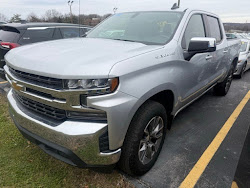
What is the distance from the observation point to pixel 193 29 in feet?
10.6

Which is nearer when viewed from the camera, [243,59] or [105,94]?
[105,94]

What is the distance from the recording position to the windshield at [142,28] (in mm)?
2826

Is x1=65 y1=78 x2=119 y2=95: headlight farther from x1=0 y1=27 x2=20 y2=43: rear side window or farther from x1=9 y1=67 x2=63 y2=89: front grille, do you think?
x1=0 y1=27 x2=20 y2=43: rear side window

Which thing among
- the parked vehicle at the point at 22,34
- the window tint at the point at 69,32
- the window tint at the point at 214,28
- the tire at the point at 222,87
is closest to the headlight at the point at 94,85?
the window tint at the point at 214,28

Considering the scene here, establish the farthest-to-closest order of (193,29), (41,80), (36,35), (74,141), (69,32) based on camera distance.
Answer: (69,32), (36,35), (193,29), (41,80), (74,141)

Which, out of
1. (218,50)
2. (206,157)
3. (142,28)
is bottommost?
(206,157)

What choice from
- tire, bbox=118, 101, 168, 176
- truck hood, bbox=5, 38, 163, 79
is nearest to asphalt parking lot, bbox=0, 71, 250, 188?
tire, bbox=118, 101, 168, 176

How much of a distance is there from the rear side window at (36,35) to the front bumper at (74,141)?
331 centimetres

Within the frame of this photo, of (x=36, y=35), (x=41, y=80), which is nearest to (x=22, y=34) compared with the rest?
(x=36, y=35)

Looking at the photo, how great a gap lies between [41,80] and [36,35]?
3628 mm

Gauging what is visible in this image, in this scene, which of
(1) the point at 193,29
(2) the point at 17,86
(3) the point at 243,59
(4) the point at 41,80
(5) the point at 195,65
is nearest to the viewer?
(4) the point at 41,80

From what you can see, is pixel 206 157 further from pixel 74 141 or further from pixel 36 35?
pixel 36 35

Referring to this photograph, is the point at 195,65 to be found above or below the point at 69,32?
below

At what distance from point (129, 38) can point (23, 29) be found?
311 cm
